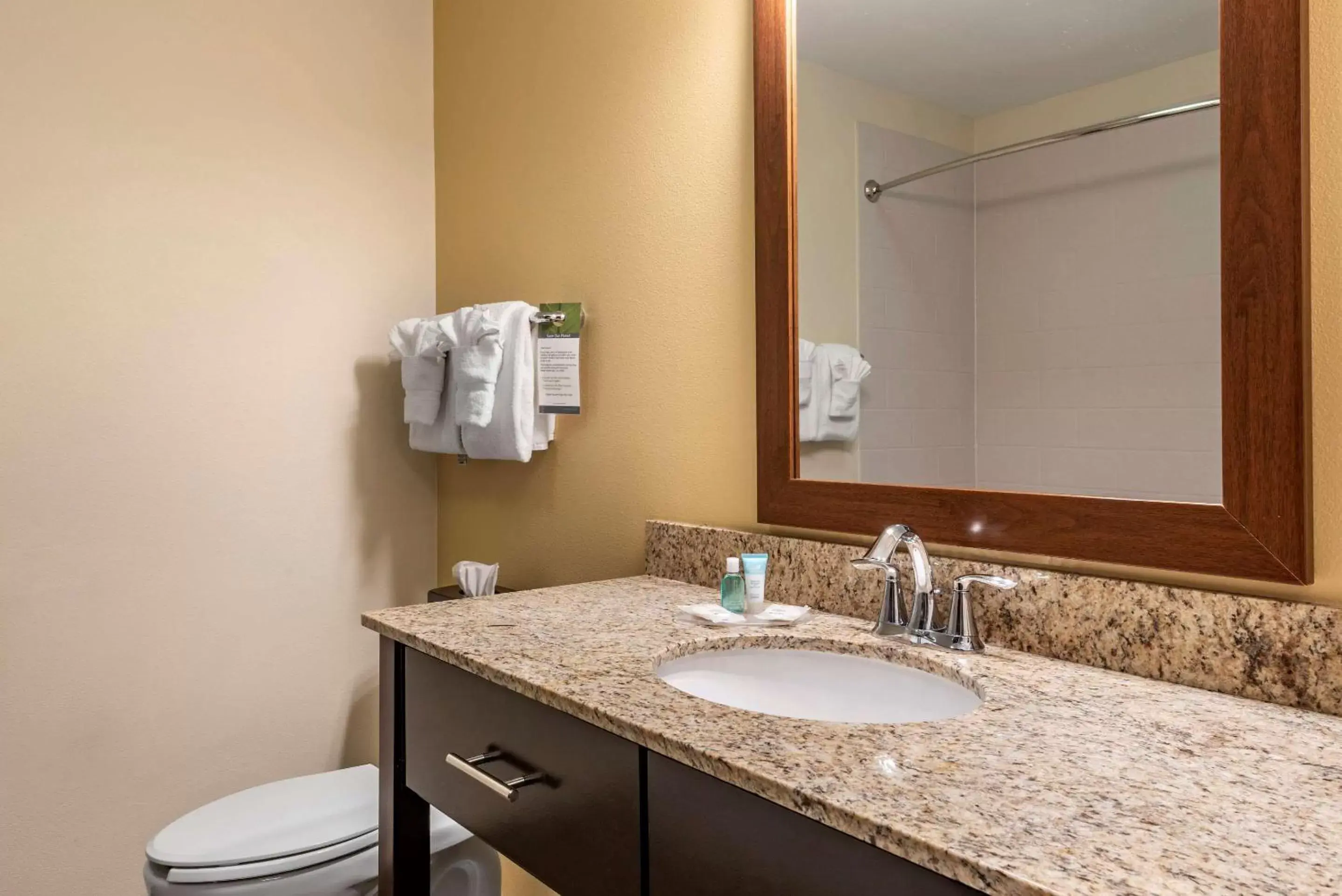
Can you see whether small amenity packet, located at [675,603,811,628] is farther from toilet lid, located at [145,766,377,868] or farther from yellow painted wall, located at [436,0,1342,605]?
toilet lid, located at [145,766,377,868]

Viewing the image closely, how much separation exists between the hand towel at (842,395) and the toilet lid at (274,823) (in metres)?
0.98

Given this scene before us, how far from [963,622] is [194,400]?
1.57 m

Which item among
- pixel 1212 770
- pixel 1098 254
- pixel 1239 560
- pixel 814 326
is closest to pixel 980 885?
pixel 1212 770

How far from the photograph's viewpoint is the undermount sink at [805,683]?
3.47ft

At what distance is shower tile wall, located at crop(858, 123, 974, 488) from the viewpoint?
3.92 feet

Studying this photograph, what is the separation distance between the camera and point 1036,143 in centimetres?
113

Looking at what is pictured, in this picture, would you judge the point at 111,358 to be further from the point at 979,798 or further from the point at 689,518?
the point at 979,798

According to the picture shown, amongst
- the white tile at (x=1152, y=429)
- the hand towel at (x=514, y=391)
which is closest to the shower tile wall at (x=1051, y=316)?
the white tile at (x=1152, y=429)

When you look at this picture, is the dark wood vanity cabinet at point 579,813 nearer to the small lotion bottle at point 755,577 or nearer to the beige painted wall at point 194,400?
the small lotion bottle at point 755,577

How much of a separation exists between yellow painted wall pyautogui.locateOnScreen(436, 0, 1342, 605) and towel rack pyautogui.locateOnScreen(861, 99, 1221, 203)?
0.26 metres

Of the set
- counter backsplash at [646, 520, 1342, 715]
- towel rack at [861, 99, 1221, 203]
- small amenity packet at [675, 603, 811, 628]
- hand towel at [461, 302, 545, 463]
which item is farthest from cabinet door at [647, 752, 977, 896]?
hand towel at [461, 302, 545, 463]

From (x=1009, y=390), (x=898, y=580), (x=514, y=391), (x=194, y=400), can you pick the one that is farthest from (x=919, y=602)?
(x=194, y=400)

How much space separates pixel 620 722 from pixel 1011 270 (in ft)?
2.42

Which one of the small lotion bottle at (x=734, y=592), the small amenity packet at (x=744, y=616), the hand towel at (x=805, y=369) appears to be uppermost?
the hand towel at (x=805, y=369)
